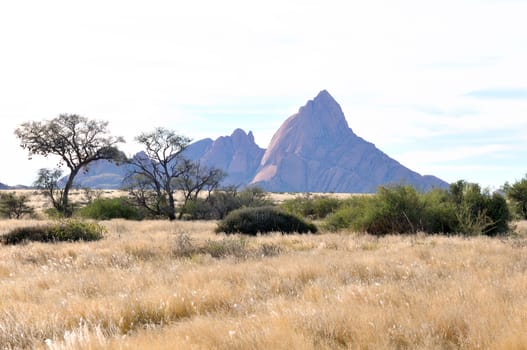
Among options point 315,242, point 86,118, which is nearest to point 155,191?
point 86,118

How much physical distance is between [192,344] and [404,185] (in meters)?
→ 17.0

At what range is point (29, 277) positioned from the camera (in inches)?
301

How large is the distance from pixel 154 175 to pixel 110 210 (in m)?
5.90

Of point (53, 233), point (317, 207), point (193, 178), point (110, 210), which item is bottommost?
point (317, 207)

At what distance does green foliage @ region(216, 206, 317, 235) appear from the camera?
62.1ft

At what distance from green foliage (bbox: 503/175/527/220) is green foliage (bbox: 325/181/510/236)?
1269 cm

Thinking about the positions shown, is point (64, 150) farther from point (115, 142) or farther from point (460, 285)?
point (460, 285)

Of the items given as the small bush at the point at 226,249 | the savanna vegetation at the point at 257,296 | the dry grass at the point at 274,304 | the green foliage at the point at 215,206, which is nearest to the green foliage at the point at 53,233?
the savanna vegetation at the point at 257,296

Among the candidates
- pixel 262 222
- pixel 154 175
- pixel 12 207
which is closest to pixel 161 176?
pixel 154 175

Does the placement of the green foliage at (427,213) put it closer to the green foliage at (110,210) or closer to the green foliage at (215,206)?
the green foliage at (215,206)

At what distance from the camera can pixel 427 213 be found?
1872 centimetres

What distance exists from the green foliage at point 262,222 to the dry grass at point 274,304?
961cm

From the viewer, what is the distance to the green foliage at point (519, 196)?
30.6m

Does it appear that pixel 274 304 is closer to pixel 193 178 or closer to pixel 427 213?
pixel 427 213
